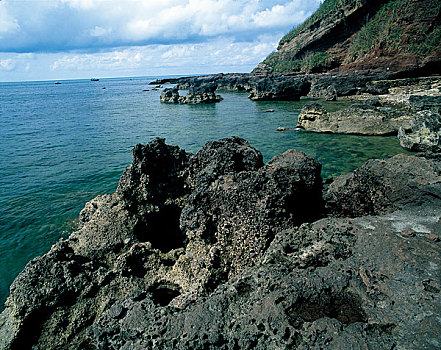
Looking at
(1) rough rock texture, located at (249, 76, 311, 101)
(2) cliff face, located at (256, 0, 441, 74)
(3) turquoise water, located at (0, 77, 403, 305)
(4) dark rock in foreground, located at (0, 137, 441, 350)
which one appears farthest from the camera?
(1) rough rock texture, located at (249, 76, 311, 101)

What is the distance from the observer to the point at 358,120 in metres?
20.1

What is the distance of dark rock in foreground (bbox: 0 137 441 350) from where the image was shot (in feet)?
9.38

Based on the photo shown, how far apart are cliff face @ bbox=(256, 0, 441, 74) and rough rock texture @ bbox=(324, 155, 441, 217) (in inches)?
1818

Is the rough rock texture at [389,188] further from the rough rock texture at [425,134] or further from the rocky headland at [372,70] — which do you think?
the rocky headland at [372,70]

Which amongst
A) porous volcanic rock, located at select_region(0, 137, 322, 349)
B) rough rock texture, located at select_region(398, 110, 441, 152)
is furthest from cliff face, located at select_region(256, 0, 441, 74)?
porous volcanic rock, located at select_region(0, 137, 322, 349)

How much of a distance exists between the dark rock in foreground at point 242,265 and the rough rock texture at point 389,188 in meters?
0.02

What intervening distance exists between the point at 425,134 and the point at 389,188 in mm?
12135

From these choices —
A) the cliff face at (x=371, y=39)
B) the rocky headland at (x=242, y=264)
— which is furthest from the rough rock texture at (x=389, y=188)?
the cliff face at (x=371, y=39)

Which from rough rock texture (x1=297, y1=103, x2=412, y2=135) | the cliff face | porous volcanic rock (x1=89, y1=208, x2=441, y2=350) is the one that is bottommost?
rough rock texture (x1=297, y1=103, x2=412, y2=135)

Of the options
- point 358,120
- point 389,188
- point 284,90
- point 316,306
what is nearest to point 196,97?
point 284,90

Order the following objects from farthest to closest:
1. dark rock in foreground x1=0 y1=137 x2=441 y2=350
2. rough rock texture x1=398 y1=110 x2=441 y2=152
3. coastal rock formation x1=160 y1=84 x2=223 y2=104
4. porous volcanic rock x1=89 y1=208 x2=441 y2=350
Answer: coastal rock formation x1=160 y1=84 x2=223 y2=104 < rough rock texture x1=398 y1=110 x2=441 y2=152 < dark rock in foreground x1=0 y1=137 x2=441 y2=350 < porous volcanic rock x1=89 y1=208 x2=441 y2=350

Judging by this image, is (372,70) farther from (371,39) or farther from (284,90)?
(284,90)

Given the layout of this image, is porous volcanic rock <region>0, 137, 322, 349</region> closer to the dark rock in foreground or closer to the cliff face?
the dark rock in foreground

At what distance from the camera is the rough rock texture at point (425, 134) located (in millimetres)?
14258
